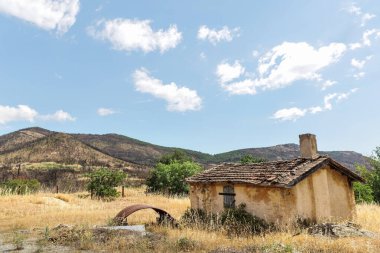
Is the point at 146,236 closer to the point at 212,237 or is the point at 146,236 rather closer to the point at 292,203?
the point at 212,237

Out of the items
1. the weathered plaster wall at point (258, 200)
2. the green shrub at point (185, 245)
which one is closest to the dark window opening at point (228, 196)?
the weathered plaster wall at point (258, 200)

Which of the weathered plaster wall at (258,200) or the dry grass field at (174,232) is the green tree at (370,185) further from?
the weathered plaster wall at (258,200)

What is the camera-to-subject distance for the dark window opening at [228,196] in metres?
16.8

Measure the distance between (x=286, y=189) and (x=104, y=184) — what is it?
68.5 ft

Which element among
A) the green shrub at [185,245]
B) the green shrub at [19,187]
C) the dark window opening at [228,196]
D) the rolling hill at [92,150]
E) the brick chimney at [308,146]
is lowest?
the green shrub at [185,245]

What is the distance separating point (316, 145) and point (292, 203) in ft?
13.1

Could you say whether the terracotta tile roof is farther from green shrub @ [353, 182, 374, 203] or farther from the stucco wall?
green shrub @ [353, 182, 374, 203]

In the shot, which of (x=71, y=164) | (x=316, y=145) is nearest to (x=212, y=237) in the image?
(x=316, y=145)

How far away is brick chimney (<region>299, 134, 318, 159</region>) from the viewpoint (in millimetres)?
16984

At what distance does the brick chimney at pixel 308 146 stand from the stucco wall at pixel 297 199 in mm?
865

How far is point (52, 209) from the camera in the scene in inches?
875

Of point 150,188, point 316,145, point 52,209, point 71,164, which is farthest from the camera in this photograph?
point 71,164

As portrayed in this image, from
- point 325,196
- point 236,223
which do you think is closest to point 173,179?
point 236,223

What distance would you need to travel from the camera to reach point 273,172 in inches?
635
